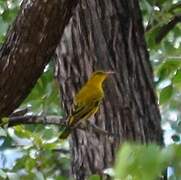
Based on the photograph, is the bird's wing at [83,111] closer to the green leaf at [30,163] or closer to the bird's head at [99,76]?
the bird's head at [99,76]

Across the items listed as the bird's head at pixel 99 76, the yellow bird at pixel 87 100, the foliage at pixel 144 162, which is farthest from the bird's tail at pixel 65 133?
the foliage at pixel 144 162

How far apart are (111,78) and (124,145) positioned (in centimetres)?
211

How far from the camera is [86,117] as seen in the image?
9.30 feet

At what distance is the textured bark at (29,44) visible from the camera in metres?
1.96

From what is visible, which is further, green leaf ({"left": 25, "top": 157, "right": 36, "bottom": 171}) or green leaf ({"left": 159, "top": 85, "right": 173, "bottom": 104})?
green leaf ({"left": 25, "top": 157, "right": 36, "bottom": 171})

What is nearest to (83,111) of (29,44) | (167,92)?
(167,92)

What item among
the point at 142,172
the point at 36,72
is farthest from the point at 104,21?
the point at 142,172

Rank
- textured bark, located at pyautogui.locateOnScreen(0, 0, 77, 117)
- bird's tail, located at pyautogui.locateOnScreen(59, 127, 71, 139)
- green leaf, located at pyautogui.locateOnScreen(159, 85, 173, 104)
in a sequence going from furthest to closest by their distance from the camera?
bird's tail, located at pyautogui.locateOnScreen(59, 127, 71, 139) → green leaf, located at pyautogui.locateOnScreen(159, 85, 173, 104) → textured bark, located at pyautogui.locateOnScreen(0, 0, 77, 117)

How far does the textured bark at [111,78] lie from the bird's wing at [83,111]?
0.04 meters

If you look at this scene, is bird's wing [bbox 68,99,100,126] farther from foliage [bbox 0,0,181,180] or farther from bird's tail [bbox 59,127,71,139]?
foliage [bbox 0,0,181,180]

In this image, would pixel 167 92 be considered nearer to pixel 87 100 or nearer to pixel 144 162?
pixel 87 100

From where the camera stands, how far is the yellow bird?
2693 millimetres

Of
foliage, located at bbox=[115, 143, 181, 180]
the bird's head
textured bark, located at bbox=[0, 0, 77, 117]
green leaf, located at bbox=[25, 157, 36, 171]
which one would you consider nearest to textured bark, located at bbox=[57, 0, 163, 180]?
the bird's head

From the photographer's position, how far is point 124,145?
0.74 m
